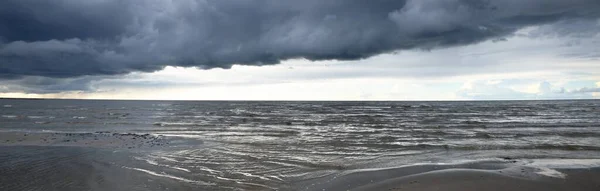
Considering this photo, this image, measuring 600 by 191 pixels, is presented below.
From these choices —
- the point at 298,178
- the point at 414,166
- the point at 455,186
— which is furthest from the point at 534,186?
the point at 298,178

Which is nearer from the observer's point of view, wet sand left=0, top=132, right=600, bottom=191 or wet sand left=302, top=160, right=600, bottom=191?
wet sand left=302, top=160, right=600, bottom=191

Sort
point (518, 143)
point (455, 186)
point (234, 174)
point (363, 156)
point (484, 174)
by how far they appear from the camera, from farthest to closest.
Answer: point (518, 143)
point (363, 156)
point (234, 174)
point (484, 174)
point (455, 186)

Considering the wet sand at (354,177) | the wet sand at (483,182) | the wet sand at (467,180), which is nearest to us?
the wet sand at (483,182)

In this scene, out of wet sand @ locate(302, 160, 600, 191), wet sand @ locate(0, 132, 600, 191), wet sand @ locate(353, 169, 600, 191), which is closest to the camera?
wet sand @ locate(353, 169, 600, 191)

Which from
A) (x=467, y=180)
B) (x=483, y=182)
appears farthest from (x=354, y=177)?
(x=483, y=182)

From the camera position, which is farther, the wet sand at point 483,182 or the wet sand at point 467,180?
the wet sand at point 467,180

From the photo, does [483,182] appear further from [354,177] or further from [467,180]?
[354,177]

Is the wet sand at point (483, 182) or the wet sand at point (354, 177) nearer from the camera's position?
the wet sand at point (483, 182)

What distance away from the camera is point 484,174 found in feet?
42.2

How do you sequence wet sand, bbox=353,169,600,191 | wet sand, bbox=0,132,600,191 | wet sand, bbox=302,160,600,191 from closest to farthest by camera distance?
wet sand, bbox=353,169,600,191
wet sand, bbox=302,160,600,191
wet sand, bbox=0,132,600,191

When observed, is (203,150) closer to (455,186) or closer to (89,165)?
(89,165)

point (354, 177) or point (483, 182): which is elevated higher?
point (483, 182)

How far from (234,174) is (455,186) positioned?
7.93 metres

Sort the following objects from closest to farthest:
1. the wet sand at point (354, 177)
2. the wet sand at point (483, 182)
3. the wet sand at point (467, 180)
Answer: the wet sand at point (483, 182)
the wet sand at point (467, 180)
the wet sand at point (354, 177)
